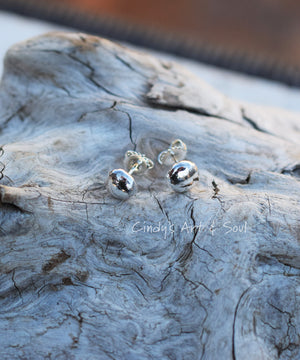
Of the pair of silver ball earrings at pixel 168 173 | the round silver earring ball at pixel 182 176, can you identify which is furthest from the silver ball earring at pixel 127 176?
the round silver earring ball at pixel 182 176

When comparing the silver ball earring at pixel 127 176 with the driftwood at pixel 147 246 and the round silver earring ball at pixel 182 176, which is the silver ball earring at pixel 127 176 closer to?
the driftwood at pixel 147 246

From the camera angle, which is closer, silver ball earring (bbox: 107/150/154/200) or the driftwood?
the driftwood

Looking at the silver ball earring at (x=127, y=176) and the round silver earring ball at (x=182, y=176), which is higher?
the round silver earring ball at (x=182, y=176)

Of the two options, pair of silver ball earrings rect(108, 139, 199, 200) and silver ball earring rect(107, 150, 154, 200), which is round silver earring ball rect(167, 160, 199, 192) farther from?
silver ball earring rect(107, 150, 154, 200)

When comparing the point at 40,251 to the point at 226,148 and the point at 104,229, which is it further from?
the point at 226,148

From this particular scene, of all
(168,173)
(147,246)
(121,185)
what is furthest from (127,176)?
(147,246)

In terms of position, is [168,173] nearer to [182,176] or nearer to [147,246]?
[182,176]

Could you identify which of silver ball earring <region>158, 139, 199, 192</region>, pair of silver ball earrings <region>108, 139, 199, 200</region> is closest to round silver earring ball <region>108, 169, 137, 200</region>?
pair of silver ball earrings <region>108, 139, 199, 200</region>
